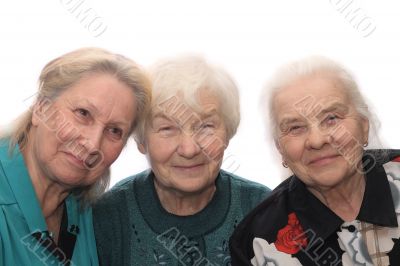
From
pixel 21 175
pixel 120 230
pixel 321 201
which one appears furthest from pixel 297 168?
pixel 21 175

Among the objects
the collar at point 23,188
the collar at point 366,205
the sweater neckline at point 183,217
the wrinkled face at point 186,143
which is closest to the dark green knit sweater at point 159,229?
the sweater neckline at point 183,217

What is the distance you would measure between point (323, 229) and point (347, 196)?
0.55ft

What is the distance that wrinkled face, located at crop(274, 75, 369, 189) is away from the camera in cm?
151

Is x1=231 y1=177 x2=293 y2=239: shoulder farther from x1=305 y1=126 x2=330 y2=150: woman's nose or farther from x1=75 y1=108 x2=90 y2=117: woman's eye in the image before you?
x1=75 y1=108 x2=90 y2=117: woman's eye

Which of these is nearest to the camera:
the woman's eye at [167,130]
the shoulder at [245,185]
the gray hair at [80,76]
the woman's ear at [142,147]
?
the gray hair at [80,76]

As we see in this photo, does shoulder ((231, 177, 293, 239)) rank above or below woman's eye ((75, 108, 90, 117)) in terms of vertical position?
below

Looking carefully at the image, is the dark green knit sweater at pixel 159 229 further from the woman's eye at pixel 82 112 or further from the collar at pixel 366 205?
the woman's eye at pixel 82 112

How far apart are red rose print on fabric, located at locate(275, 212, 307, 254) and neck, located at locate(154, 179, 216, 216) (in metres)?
0.39

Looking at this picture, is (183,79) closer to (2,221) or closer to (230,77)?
(230,77)

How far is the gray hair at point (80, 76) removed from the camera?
1493 millimetres

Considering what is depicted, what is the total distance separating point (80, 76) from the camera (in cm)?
150

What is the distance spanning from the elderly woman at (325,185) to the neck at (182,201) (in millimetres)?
260

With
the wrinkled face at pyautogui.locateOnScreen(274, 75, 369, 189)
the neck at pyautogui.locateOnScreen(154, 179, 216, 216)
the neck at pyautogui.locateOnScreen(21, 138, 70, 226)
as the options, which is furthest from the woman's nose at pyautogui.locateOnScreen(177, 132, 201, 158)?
the neck at pyautogui.locateOnScreen(21, 138, 70, 226)

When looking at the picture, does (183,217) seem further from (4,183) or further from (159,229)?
(4,183)
